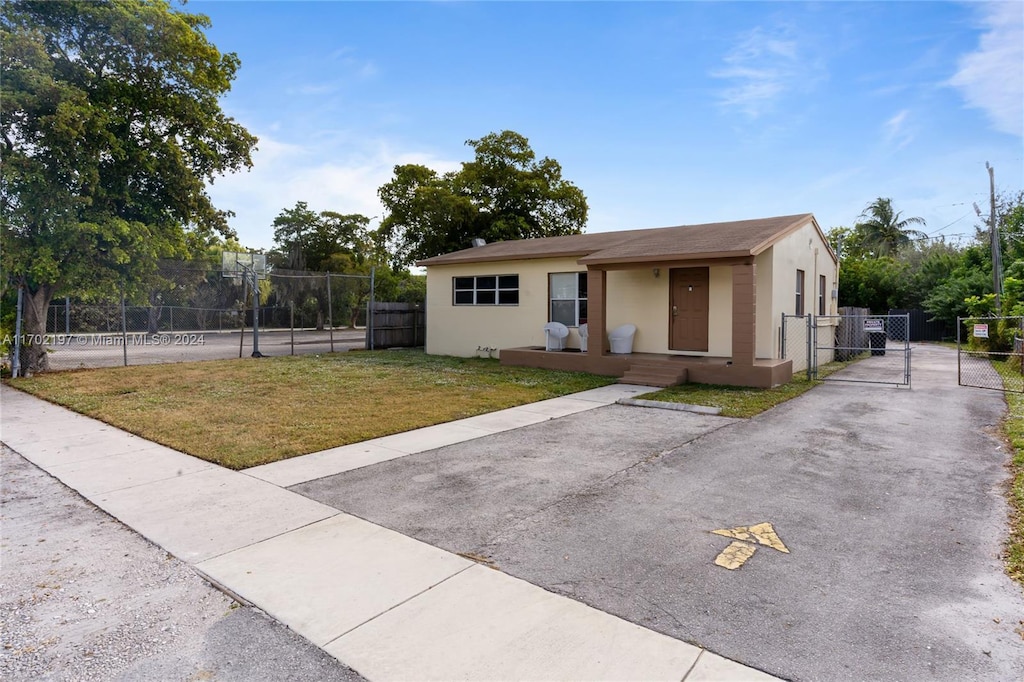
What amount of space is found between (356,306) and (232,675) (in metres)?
28.5

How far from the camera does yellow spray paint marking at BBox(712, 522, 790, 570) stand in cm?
349

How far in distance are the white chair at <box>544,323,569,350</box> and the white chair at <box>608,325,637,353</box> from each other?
4.18ft

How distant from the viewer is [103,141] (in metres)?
11.5

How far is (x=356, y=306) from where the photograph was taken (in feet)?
97.9

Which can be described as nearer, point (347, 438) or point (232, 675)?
point (232, 675)

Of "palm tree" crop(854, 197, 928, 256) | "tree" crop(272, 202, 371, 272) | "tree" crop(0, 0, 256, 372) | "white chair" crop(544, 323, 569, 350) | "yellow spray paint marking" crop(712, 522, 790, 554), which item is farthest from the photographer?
"tree" crop(272, 202, 371, 272)

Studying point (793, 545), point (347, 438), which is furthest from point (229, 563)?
point (793, 545)

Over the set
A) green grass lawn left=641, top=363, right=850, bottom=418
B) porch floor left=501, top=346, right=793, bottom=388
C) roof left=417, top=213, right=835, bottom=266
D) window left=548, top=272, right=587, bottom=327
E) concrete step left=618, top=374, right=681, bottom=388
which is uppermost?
roof left=417, top=213, right=835, bottom=266

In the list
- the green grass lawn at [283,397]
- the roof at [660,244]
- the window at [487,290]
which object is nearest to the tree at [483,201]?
the roof at [660,244]

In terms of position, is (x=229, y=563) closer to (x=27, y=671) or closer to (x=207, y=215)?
(x=27, y=671)

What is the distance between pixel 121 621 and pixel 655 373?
9.81 meters

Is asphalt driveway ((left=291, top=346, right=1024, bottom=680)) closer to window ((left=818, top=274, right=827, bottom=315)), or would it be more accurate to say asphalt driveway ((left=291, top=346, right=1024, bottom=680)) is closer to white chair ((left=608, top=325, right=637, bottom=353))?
white chair ((left=608, top=325, right=637, bottom=353))

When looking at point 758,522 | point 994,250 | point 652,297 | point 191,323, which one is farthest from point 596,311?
point 191,323

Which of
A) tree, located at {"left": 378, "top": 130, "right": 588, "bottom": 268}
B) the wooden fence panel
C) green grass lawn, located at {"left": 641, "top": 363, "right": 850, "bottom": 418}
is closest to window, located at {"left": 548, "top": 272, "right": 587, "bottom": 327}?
green grass lawn, located at {"left": 641, "top": 363, "right": 850, "bottom": 418}
